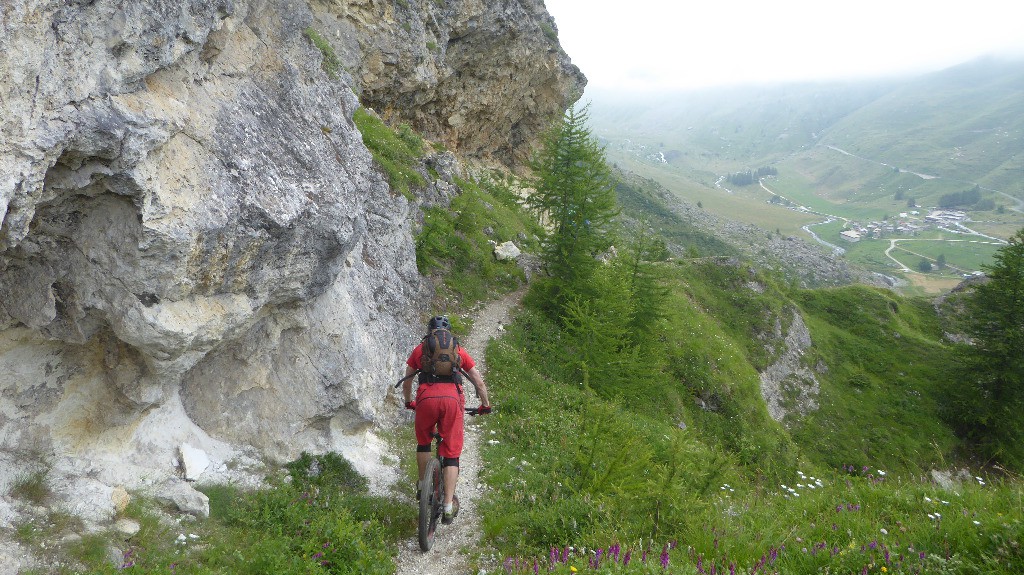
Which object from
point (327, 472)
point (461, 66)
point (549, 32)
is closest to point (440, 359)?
point (327, 472)

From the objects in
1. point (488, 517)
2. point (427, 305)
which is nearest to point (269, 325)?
point (488, 517)

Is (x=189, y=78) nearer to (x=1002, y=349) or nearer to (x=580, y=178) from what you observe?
(x=580, y=178)

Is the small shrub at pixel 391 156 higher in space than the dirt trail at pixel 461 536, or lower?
higher

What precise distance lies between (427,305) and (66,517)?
1273cm

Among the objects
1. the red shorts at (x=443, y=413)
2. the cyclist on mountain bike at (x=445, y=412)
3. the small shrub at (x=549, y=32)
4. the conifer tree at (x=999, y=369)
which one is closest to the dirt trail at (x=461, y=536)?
the cyclist on mountain bike at (x=445, y=412)

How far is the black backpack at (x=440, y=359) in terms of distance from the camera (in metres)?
7.39

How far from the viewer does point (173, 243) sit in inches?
257

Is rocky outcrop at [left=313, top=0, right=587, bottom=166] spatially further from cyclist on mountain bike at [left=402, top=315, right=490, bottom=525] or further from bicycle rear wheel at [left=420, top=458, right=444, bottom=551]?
bicycle rear wheel at [left=420, top=458, right=444, bottom=551]

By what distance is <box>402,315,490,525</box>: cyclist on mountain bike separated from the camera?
7.38 meters

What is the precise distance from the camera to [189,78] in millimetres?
7781

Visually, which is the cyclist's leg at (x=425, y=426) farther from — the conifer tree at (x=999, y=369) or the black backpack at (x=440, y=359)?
the conifer tree at (x=999, y=369)

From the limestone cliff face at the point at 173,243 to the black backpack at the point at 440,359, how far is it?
302 cm

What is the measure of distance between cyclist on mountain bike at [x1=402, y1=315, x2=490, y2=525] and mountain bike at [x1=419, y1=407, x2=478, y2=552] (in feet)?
0.41

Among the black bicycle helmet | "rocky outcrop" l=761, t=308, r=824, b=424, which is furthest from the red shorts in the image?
"rocky outcrop" l=761, t=308, r=824, b=424
